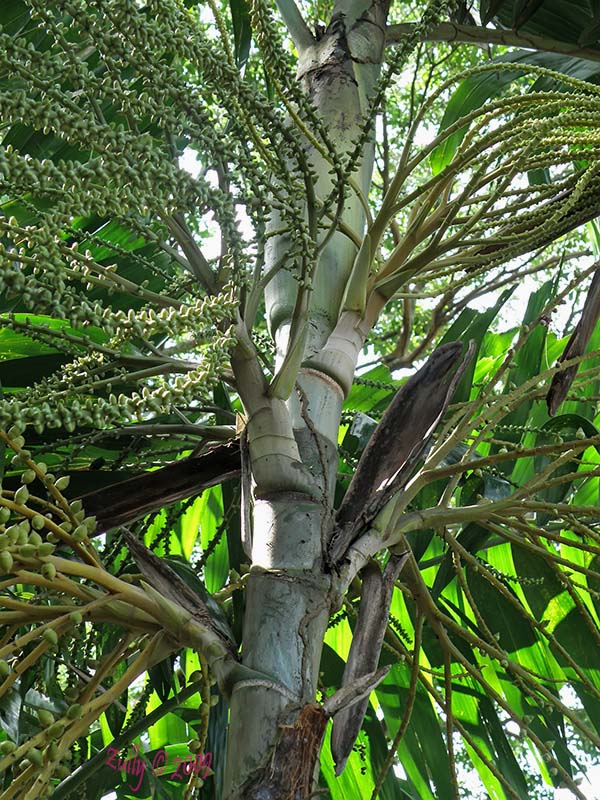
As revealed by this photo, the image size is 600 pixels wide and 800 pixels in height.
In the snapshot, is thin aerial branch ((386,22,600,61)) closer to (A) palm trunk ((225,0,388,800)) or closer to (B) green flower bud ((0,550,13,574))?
(A) palm trunk ((225,0,388,800))

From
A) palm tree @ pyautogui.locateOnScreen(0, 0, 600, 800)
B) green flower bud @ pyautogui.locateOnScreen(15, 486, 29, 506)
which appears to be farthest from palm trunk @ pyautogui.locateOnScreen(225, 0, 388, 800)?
green flower bud @ pyautogui.locateOnScreen(15, 486, 29, 506)

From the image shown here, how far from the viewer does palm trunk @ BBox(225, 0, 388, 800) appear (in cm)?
81

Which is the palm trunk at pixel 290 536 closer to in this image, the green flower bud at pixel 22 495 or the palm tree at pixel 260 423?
the palm tree at pixel 260 423

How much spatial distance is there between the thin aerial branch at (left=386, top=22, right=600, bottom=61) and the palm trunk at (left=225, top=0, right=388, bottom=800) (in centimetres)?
39

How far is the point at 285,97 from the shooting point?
3.26ft

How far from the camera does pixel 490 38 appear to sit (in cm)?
177

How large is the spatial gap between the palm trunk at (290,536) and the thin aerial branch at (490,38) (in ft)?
1.30

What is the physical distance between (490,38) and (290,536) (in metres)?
1.25

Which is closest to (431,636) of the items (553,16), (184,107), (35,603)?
(35,603)

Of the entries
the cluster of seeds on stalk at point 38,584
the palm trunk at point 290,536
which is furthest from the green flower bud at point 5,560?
Result: the palm trunk at point 290,536

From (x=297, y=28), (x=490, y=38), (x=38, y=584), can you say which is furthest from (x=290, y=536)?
(x=490, y=38)

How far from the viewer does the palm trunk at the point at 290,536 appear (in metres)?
0.81

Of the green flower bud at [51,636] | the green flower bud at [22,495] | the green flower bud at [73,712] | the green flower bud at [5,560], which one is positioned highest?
the green flower bud at [22,495]

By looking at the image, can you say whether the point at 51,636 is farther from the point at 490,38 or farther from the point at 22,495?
A: the point at 490,38
